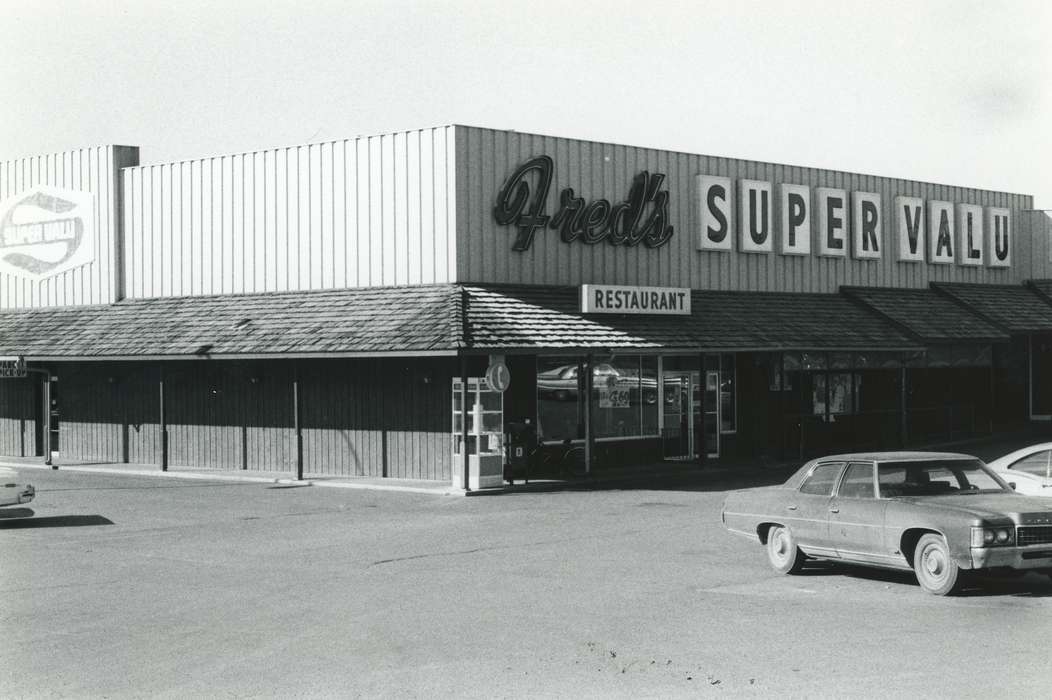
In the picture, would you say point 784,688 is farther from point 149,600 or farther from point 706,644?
point 149,600

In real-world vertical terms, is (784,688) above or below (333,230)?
below

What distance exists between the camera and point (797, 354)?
1304 inches

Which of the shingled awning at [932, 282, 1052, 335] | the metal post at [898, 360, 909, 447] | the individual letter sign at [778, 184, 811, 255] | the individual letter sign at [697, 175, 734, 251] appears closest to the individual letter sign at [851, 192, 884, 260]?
the individual letter sign at [778, 184, 811, 255]

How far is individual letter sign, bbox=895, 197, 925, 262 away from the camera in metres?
38.7

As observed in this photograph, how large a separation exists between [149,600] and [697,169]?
71.6 ft

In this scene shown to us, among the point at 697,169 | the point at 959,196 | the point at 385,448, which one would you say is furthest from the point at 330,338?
the point at 959,196

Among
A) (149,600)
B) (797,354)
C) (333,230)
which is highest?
(333,230)

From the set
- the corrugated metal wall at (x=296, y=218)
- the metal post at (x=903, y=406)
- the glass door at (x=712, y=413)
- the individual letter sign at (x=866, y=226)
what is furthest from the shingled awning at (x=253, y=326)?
the individual letter sign at (x=866, y=226)

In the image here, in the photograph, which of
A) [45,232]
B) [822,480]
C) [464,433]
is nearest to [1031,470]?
[822,480]

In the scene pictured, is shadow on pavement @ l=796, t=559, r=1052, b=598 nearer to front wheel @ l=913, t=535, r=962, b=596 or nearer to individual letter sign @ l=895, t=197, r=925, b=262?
front wheel @ l=913, t=535, r=962, b=596

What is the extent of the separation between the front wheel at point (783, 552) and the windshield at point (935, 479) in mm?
1406

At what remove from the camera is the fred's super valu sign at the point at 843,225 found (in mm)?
33750

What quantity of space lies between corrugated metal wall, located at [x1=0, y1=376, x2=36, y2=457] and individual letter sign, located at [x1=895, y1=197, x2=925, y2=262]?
2440 cm

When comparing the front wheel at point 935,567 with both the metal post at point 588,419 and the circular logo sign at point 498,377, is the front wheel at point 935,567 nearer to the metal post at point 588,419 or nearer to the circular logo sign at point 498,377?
the circular logo sign at point 498,377
